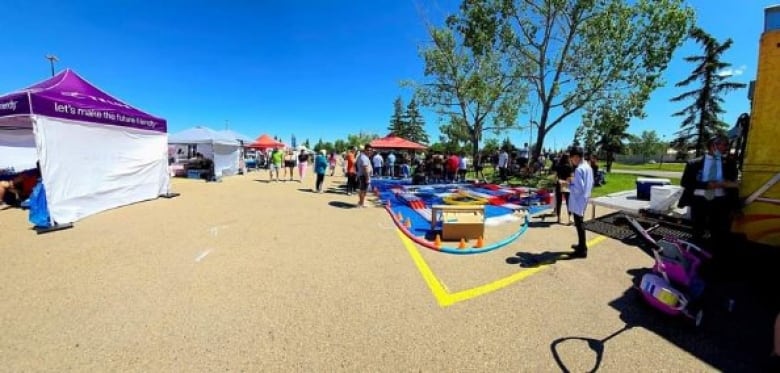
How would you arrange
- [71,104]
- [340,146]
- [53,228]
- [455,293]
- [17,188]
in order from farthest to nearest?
[340,146] → [17,188] → [71,104] → [53,228] → [455,293]

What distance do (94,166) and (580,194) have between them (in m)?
11.7

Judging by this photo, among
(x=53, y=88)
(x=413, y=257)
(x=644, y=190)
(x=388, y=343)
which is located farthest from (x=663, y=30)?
(x=53, y=88)

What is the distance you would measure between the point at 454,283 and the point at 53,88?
1027 centimetres

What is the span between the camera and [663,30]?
12312 mm

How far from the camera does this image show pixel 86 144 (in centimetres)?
802

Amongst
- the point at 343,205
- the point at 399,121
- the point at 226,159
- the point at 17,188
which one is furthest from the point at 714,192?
the point at 399,121

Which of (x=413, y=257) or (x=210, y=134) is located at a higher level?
(x=210, y=134)

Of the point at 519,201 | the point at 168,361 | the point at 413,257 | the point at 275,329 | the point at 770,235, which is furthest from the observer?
the point at 519,201

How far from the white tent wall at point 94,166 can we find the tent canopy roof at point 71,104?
20 cm

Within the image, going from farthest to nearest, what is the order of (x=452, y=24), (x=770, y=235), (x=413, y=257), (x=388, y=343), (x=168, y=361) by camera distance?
(x=452, y=24)
(x=413, y=257)
(x=770, y=235)
(x=388, y=343)
(x=168, y=361)

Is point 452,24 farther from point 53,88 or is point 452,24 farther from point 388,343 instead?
point 388,343

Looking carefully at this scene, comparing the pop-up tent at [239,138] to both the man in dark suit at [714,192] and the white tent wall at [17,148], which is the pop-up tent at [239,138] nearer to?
the white tent wall at [17,148]

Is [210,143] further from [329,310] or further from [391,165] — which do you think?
[329,310]

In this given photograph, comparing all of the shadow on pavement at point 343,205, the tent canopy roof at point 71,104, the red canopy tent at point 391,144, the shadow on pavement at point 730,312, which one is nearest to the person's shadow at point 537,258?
the shadow on pavement at point 730,312
